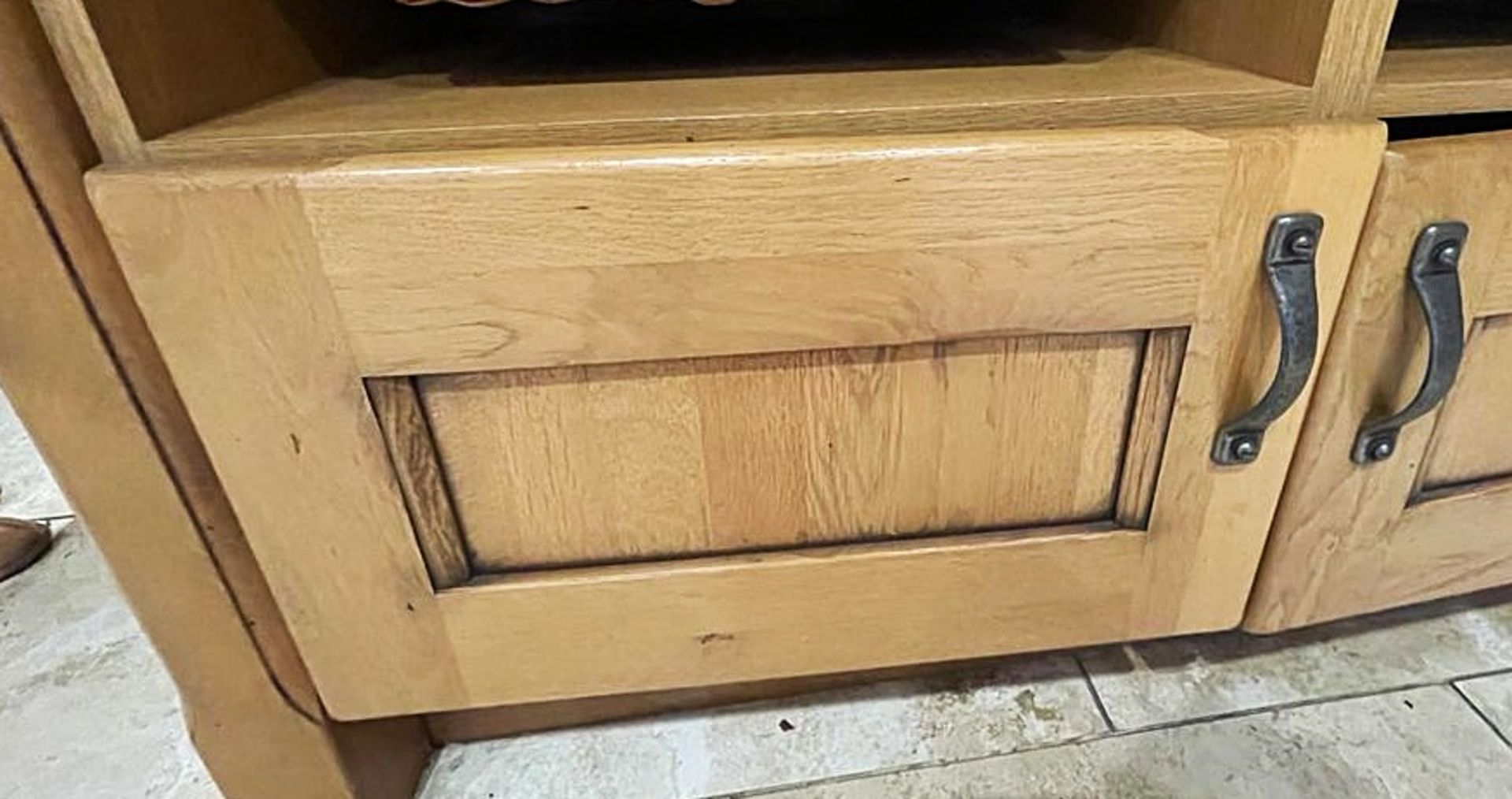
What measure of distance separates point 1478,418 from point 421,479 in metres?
0.54

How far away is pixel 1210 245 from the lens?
412 mm

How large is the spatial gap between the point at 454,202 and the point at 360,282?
51 millimetres

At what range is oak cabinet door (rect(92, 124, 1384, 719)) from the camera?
0.38 m

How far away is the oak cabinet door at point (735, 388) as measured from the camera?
38 centimetres

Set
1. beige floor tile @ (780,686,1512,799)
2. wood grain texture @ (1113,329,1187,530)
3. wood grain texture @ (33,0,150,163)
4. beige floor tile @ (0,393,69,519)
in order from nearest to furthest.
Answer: wood grain texture @ (33,0,150,163) < wood grain texture @ (1113,329,1187,530) < beige floor tile @ (780,686,1512,799) < beige floor tile @ (0,393,69,519)

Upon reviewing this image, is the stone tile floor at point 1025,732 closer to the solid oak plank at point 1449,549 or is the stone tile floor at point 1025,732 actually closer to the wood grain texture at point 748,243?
the solid oak plank at point 1449,549

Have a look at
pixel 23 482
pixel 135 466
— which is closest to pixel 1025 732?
pixel 135 466

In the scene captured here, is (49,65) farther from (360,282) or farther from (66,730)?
(66,730)

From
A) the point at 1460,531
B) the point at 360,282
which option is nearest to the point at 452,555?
the point at 360,282

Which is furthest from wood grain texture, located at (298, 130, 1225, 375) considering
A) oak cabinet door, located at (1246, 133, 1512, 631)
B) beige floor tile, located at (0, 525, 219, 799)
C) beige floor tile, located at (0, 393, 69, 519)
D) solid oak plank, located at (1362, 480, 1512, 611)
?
beige floor tile, located at (0, 393, 69, 519)

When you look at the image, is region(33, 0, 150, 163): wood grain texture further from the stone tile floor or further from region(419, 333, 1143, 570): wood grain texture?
the stone tile floor

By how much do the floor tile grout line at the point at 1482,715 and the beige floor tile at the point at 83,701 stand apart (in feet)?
2.58

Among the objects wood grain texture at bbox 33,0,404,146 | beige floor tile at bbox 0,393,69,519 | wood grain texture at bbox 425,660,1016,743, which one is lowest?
wood grain texture at bbox 425,660,1016,743

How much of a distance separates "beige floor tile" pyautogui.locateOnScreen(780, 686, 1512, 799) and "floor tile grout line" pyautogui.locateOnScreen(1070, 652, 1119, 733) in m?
0.01
